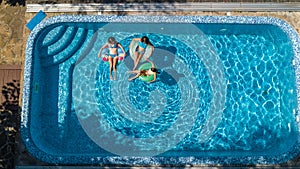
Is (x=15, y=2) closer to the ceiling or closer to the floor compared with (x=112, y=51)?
closer to the ceiling

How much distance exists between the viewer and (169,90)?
13227 millimetres

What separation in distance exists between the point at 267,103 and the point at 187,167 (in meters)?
3.68

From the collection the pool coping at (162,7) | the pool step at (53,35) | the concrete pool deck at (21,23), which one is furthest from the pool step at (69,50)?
the pool coping at (162,7)

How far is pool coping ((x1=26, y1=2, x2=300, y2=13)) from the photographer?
510 inches

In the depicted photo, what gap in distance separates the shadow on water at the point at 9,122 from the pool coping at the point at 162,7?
2855 mm

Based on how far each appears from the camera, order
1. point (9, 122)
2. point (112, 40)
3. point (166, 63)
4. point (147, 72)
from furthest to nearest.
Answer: point (166, 63) → point (147, 72) → point (112, 40) → point (9, 122)

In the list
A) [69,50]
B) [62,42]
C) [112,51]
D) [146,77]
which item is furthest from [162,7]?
[62,42]

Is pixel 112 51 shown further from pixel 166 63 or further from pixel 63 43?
pixel 166 63

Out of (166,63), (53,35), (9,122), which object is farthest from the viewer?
(166,63)

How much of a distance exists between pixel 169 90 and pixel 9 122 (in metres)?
5.47

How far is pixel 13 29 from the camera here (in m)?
13.2

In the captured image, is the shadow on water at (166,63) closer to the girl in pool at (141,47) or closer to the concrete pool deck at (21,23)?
the girl in pool at (141,47)

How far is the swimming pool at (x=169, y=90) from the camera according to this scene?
1263cm

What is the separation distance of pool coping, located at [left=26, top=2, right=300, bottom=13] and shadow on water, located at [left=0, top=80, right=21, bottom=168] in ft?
9.37
